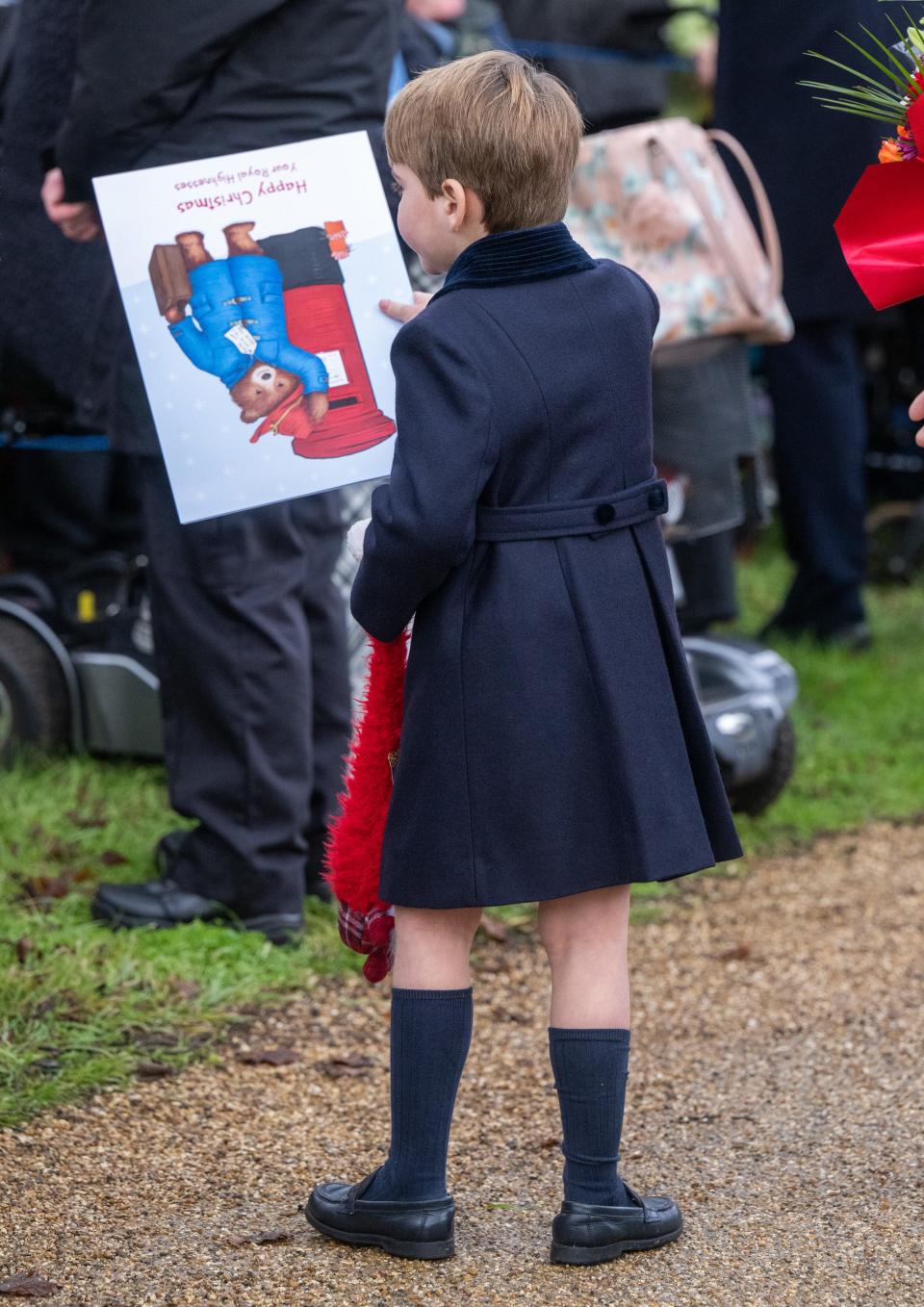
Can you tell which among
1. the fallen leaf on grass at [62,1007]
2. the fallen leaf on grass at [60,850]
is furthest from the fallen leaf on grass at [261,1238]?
the fallen leaf on grass at [60,850]

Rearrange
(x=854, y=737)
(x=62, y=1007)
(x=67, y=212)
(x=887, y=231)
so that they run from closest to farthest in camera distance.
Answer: (x=887, y=231), (x=62, y=1007), (x=67, y=212), (x=854, y=737)

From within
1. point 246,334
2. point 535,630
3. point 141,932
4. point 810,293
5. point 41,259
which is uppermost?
point 810,293

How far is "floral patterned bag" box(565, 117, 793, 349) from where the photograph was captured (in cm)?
339

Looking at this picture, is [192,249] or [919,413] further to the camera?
[192,249]

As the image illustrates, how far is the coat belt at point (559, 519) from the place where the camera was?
1.97m

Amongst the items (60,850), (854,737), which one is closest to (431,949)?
(60,850)

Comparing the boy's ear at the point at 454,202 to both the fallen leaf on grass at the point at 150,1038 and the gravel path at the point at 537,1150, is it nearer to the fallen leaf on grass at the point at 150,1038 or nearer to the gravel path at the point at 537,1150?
the gravel path at the point at 537,1150

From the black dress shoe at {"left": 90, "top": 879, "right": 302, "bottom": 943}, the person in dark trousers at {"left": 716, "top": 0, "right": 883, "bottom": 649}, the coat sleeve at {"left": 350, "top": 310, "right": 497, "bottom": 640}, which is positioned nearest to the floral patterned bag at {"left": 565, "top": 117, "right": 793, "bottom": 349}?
the person in dark trousers at {"left": 716, "top": 0, "right": 883, "bottom": 649}

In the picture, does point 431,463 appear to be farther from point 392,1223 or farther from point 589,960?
point 392,1223

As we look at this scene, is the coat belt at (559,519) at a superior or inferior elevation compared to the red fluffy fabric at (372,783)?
superior

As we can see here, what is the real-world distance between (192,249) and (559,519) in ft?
2.37

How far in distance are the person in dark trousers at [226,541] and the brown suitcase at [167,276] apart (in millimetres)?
528

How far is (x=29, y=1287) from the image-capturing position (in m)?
1.96

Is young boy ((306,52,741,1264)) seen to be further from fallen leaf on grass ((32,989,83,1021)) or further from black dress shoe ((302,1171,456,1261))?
fallen leaf on grass ((32,989,83,1021))
